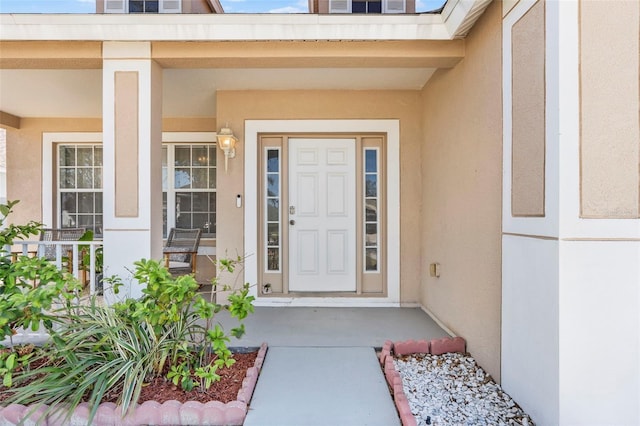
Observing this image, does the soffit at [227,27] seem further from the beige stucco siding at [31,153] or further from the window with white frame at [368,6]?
the beige stucco siding at [31,153]

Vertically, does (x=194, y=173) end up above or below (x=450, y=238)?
above

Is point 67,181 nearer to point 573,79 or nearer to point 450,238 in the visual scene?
point 450,238

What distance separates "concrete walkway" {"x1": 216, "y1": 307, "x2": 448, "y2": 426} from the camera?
2.08 metres

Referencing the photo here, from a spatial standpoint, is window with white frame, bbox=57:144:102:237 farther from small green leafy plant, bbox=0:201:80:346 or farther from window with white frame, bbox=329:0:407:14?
window with white frame, bbox=329:0:407:14

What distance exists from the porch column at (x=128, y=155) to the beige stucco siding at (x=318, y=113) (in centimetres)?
130

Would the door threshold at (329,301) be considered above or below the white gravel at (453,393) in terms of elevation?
above

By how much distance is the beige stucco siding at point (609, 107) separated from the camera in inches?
73.4

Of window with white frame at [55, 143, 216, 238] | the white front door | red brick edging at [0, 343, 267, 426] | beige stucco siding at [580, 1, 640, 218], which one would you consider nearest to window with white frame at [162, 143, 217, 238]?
window with white frame at [55, 143, 216, 238]

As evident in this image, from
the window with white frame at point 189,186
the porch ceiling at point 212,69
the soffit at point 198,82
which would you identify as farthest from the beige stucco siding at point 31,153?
the window with white frame at point 189,186

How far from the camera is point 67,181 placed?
574 centimetres

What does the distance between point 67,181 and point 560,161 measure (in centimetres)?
654

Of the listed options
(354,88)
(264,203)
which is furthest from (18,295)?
(354,88)

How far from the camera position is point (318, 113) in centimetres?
429

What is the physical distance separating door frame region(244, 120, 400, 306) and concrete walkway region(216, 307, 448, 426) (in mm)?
193
